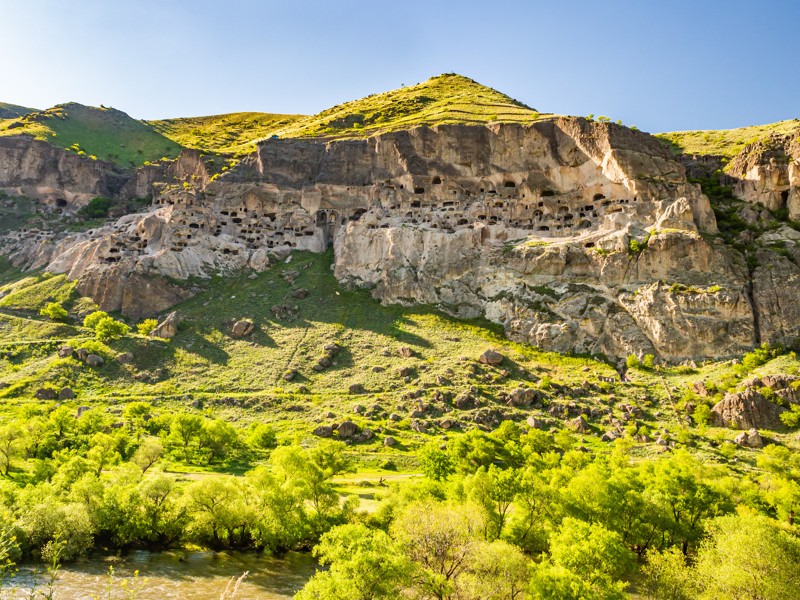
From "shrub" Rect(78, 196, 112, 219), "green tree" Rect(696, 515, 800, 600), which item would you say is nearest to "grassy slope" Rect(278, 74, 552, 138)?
"shrub" Rect(78, 196, 112, 219)

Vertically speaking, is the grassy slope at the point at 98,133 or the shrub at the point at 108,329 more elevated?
the grassy slope at the point at 98,133

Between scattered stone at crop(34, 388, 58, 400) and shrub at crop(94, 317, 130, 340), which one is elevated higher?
shrub at crop(94, 317, 130, 340)

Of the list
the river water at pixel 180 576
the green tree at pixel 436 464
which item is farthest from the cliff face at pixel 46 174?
the river water at pixel 180 576

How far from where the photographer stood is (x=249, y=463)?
2261 inches

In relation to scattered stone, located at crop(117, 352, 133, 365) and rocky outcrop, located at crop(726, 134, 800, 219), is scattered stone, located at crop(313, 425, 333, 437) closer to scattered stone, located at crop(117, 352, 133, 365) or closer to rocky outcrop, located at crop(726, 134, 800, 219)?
scattered stone, located at crop(117, 352, 133, 365)

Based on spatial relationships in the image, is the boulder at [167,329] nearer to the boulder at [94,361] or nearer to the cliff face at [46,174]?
the boulder at [94,361]

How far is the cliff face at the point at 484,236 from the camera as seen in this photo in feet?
265

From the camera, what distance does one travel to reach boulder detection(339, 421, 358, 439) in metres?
62.7

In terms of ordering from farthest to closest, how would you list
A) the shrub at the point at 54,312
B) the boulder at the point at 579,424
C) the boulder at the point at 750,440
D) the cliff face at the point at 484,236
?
the shrub at the point at 54,312 < the cliff face at the point at 484,236 < the boulder at the point at 579,424 < the boulder at the point at 750,440

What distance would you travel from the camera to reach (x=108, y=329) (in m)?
80.0

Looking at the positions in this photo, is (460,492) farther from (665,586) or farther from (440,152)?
(440,152)

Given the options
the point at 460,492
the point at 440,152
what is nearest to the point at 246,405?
the point at 460,492

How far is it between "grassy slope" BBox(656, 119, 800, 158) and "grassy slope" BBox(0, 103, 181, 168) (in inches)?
5813

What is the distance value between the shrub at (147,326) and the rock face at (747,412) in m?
82.7
